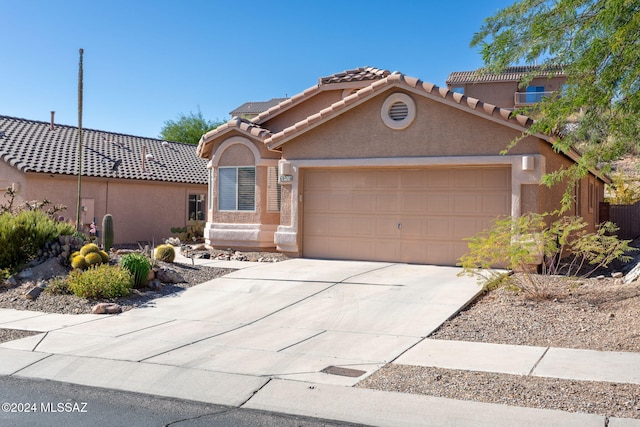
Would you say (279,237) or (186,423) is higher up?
(279,237)

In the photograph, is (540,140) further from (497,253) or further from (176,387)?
(176,387)

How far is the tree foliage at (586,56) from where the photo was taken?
30.0ft

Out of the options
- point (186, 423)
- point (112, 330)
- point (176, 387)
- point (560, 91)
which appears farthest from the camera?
point (560, 91)

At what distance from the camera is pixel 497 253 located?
11.3 meters

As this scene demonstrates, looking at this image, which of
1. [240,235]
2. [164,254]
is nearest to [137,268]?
[164,254]

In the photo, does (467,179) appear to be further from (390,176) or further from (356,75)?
(356,75)

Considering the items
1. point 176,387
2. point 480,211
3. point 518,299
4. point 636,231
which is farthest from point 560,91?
point 636,231

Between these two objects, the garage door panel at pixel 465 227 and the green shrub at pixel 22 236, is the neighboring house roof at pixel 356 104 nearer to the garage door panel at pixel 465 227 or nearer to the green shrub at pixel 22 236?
the garage door panel at pixel 465 227

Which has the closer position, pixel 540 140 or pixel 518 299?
pixel 518 299

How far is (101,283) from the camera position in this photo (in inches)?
476

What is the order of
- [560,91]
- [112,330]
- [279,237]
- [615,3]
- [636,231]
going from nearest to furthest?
[615,3], [112,330], [560,91], [279,237], [636,231]

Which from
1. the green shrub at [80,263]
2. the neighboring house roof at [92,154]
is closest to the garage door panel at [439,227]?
the green shrub at [80,263]

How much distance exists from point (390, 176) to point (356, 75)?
4895 mm

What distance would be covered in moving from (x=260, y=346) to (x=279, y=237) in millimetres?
8250
